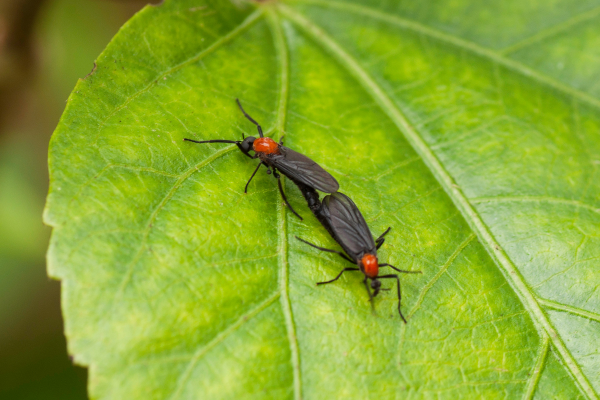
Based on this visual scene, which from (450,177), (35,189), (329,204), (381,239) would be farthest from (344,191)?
(35,189)

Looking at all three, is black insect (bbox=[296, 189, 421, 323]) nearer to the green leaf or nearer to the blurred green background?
the green leaf

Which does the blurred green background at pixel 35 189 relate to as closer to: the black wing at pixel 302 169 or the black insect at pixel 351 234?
the black wing at pixel 302 169

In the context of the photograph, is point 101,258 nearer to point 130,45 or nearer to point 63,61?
point 130,45

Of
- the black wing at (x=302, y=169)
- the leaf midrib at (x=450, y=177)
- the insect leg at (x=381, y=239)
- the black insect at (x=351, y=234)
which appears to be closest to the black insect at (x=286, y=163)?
the black wing at (x=302, y=169)

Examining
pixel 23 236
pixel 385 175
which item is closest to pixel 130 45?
pixel 385 175

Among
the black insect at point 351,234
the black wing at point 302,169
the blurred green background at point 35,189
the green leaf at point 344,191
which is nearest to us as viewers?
the green leaf at point 344,191

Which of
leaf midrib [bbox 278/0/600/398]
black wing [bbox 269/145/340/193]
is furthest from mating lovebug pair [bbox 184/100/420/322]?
leaf midrib [bbox 278/0/600/398]
